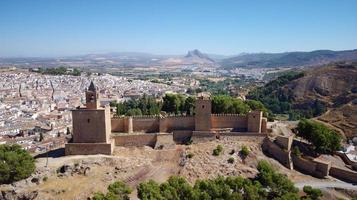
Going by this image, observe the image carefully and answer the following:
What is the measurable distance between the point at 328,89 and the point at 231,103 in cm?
5519

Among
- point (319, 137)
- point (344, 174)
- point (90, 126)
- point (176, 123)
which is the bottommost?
point (344, 174)

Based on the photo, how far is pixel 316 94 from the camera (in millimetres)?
85625

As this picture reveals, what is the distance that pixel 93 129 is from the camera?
32.9m

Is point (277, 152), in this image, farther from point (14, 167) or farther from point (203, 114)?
point (14, 167)

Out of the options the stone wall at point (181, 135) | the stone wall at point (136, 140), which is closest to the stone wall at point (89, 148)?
the stone wall at point (136, 140)

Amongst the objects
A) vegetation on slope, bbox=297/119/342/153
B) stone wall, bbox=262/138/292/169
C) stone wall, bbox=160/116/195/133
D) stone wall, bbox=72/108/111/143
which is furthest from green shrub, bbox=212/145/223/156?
stone wall, bbox=72/108/111/143

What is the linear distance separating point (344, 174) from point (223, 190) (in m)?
13.4

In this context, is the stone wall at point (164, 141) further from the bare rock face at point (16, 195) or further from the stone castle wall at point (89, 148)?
the bare rock face at point (16, 195)

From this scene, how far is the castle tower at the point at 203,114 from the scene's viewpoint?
35.0 m

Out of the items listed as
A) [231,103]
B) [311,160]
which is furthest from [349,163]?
[231,103]

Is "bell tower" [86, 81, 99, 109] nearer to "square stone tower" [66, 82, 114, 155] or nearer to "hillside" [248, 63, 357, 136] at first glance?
"square stone tower" [66, 82, 114, 155]

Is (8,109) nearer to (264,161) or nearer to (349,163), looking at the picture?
(264,161)

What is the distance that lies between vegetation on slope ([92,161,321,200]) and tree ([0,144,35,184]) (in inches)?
343

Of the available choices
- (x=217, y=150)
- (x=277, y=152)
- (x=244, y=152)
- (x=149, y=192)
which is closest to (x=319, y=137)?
(x=277, y=152)
